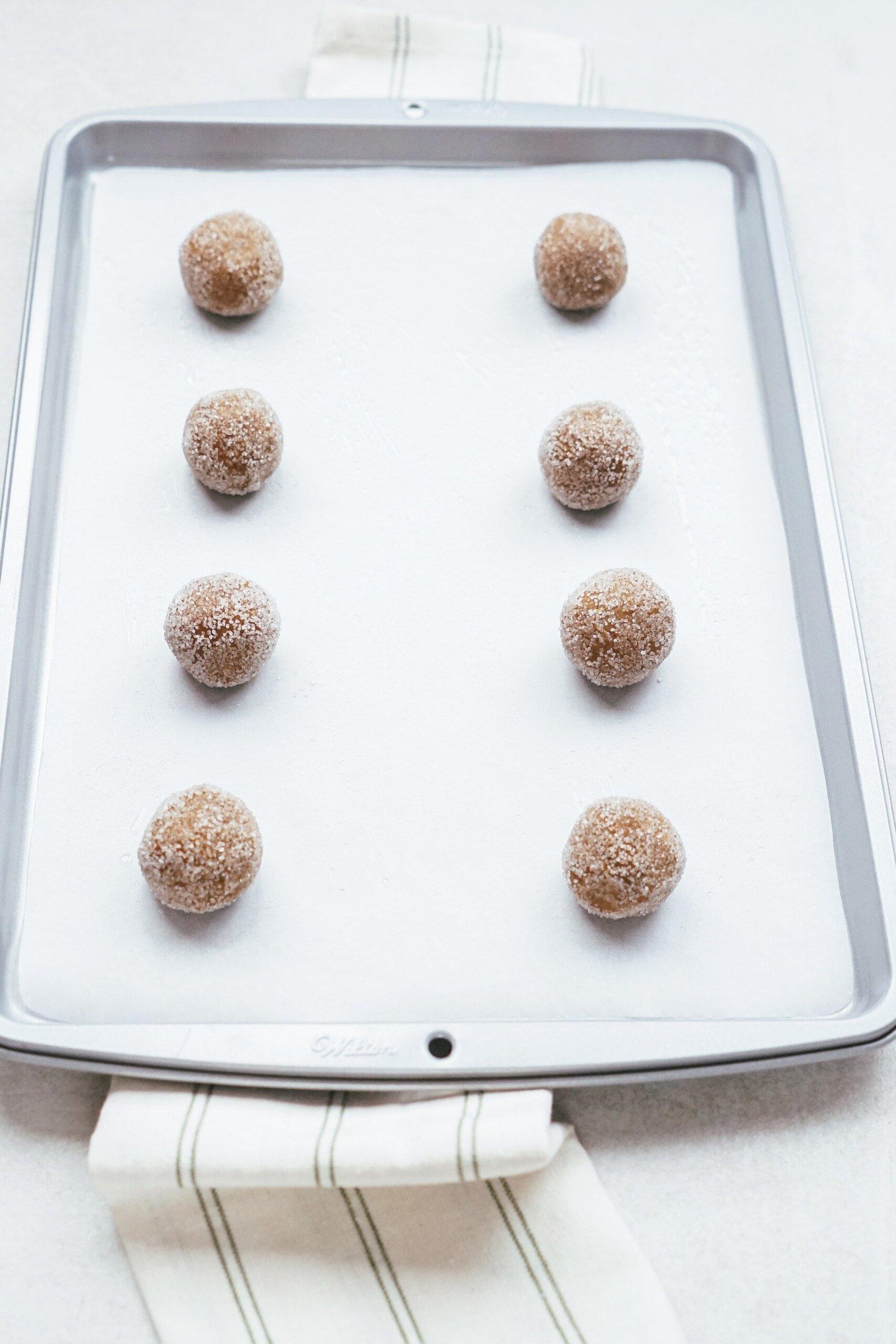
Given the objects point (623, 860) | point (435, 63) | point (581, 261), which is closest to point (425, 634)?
point (623, 860)

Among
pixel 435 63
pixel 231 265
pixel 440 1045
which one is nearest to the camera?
pixel 440 1045

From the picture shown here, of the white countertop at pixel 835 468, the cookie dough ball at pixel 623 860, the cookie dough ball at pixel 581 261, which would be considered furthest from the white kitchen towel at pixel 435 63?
the cookie dough ball at pixel 623 860

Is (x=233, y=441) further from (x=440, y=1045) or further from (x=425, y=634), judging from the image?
(x=440, y=1045)

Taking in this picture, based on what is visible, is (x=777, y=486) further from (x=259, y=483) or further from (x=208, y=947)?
(x=208, y=947)

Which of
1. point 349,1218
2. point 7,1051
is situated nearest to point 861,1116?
point 349,1218

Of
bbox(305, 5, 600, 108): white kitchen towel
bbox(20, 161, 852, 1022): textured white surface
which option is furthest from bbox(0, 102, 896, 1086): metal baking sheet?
bbox(305, 5, 600, 108): white kitchen towel
